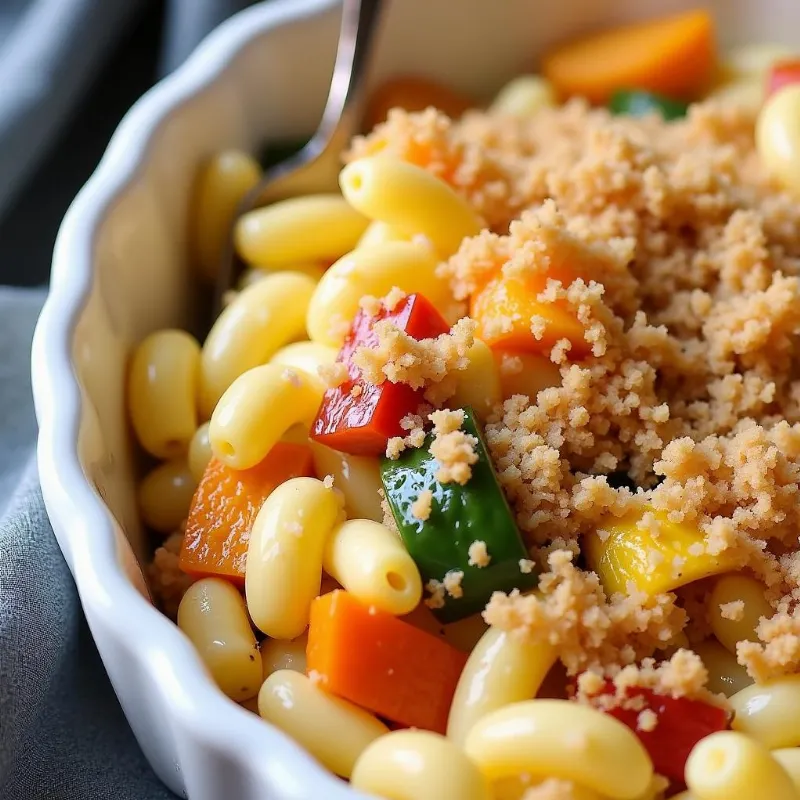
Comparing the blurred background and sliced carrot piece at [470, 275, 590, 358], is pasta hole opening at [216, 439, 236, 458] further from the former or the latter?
the blurred background

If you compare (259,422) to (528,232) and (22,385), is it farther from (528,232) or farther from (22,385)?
(22,385)

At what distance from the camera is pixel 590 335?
37.0 inches

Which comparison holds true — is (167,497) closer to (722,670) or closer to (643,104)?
(722,670)

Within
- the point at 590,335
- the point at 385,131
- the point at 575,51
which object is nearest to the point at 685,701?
the point at 590,335

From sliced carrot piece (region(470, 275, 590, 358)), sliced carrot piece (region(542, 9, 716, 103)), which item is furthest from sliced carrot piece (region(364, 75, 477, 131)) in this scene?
sliced carrot piece (region(470, 275, 590, 358))

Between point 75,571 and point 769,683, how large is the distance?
526mm

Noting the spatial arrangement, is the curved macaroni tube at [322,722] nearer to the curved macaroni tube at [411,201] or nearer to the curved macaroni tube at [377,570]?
the curved macaroni tube at [377,570]

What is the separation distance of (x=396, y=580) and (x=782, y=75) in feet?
2.84

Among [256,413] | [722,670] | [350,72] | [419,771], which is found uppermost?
[350,72]

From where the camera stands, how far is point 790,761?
0.75 meters

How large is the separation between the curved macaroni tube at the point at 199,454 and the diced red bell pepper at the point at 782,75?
823 millimetres

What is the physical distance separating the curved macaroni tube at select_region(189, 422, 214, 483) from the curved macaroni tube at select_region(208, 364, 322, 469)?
0.12ft

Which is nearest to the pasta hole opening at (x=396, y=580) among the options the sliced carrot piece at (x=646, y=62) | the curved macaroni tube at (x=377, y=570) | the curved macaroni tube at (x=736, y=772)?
the curved macaroni tube at (x=377, y=570)

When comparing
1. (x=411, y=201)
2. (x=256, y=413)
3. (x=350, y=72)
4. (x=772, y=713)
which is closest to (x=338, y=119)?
(x=350, y=72)
